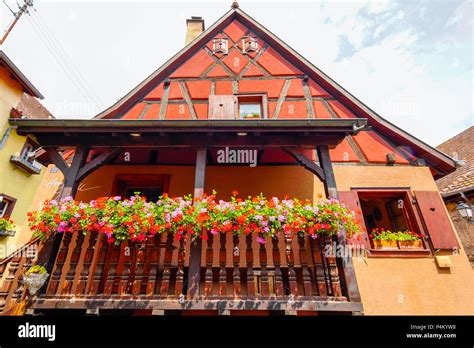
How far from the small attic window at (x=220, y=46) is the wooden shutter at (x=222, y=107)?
1.71 metres

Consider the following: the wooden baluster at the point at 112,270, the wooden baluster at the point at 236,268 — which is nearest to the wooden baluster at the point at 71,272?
the wooden baluster at the point at 112,270

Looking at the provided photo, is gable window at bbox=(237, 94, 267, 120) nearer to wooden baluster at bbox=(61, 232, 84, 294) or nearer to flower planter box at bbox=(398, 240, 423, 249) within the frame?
flower planter box at bbox=(398, 240, 423, 249)

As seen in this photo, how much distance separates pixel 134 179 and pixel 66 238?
2.22m

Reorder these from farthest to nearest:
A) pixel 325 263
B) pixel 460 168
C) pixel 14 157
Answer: pixel 460 168 → pixel 14 157 → pixel 325 263

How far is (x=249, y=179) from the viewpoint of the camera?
5496 millimetres

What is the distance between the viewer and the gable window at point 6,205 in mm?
8016

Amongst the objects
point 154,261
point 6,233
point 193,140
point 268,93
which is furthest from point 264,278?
point 6,233

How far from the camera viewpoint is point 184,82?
673cm

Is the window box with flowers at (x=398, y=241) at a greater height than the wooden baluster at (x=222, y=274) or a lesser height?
greater

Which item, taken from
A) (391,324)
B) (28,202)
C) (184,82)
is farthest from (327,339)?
(28,202)

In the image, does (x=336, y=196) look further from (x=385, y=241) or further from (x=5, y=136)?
(x=5, y=136)

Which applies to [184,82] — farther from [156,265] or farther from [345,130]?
[156,265]

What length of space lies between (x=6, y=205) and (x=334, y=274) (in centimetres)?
1028

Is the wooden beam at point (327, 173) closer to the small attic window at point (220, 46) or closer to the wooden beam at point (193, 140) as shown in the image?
the wooden beam at point (193, 140)
